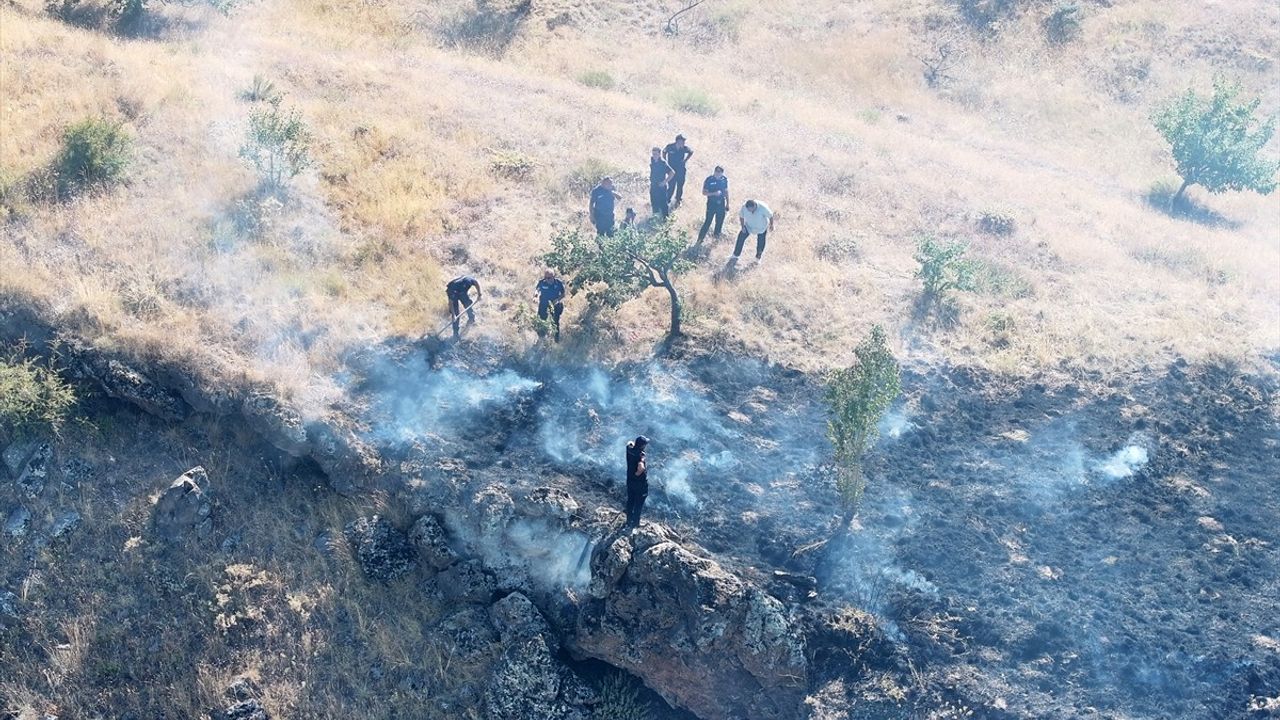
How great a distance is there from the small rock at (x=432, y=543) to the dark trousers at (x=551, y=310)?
3644 millimetres

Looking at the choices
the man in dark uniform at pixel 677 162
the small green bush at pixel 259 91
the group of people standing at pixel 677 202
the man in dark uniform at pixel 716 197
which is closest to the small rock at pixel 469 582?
the group of people standing at pixel 677 202

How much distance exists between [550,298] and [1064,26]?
2364cm

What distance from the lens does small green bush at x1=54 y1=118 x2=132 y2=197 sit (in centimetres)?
1630

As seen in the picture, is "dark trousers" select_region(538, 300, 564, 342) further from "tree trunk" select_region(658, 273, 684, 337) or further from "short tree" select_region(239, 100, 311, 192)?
"short tree" select_region(239, 100, 311, 192)

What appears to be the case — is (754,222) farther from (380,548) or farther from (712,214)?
(380,548)

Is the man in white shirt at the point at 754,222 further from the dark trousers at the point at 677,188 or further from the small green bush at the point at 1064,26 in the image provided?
the small green bush at the point at 1064,26

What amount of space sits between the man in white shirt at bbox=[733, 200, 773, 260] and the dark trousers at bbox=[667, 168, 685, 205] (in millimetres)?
1788

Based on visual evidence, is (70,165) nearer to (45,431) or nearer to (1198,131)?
(45,431)

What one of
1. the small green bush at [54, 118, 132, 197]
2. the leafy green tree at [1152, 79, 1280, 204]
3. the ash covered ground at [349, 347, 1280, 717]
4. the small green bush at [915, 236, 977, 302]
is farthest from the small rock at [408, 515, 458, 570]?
the leafy green tree at [1152, 79, 1280, 204]

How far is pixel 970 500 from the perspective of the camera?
13.6 m

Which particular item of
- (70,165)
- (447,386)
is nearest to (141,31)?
(70,165)

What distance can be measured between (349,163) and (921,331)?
10.2 meters

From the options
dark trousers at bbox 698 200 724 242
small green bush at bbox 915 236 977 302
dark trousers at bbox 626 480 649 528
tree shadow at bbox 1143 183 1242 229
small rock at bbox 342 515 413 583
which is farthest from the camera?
tree shadow at bbox 1143 183 1242 229

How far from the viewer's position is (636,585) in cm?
1188
